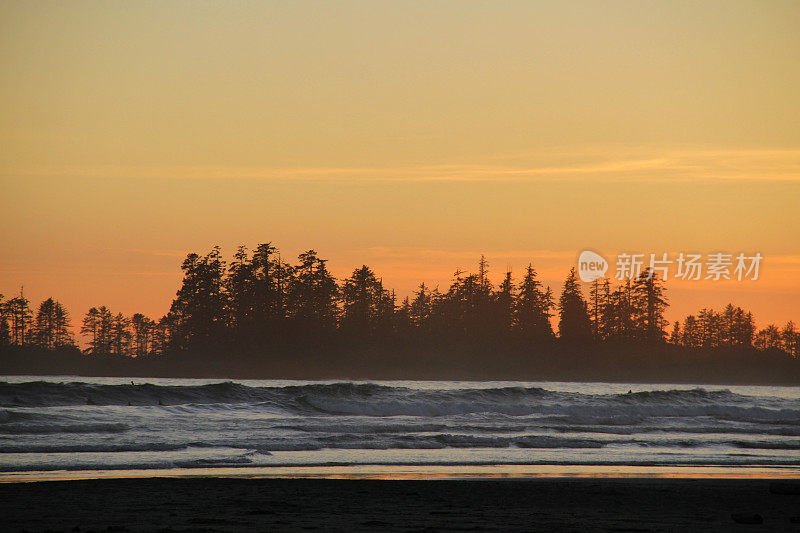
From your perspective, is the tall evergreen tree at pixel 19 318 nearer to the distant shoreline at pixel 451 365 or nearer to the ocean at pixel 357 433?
the distant shoreline at pixel 451 365

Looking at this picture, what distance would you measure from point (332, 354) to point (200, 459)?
93634mm

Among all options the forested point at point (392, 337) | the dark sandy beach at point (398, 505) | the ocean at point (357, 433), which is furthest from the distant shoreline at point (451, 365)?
the dark sandy beach at point (398, 505)

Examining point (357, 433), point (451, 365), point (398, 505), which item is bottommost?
point (451, 365)

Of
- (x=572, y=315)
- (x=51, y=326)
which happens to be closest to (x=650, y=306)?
(x=572, y=315)

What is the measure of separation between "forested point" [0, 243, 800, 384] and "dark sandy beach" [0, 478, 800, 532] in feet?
292

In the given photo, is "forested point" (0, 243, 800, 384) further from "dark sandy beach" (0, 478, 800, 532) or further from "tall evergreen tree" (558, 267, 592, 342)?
"dark sandy beach" (0, 478, 800, 532)

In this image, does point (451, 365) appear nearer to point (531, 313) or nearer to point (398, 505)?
point (531, 313)

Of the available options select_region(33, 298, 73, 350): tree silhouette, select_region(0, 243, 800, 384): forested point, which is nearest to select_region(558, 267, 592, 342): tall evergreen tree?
select_region(0, 243, 800, 384): forested point

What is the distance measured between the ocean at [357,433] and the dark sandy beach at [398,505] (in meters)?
3.29

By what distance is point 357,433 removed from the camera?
32.0m

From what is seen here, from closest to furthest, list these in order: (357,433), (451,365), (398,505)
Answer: (398,505) → (357,433) → (451,365)

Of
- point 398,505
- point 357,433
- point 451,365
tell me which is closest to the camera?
point 398,505

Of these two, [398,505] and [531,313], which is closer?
[398,505]

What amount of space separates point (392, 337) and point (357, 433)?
9168cm
